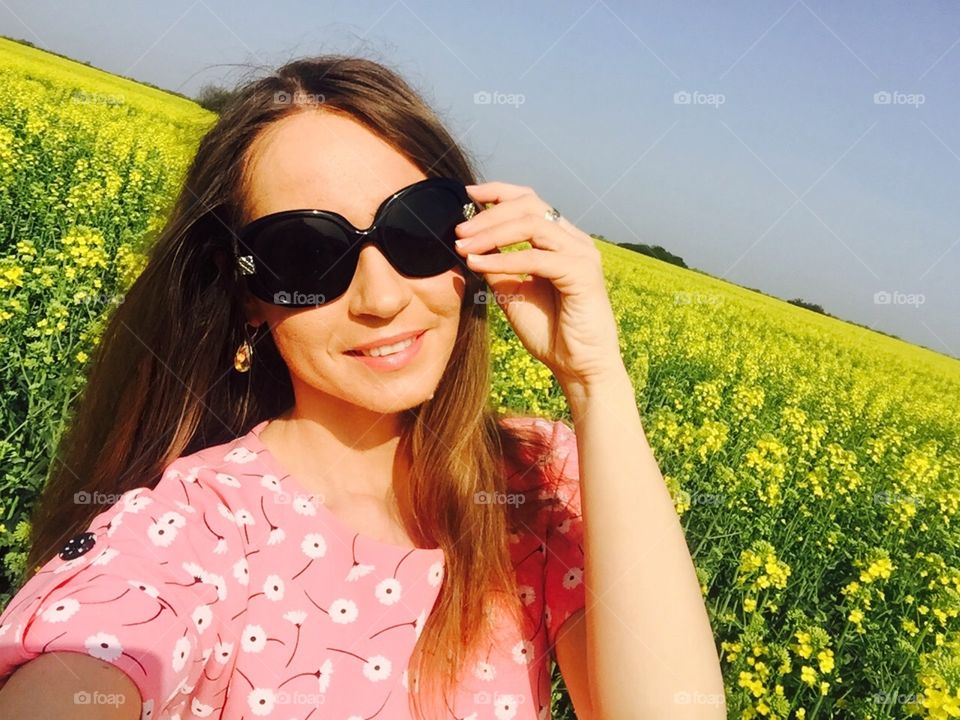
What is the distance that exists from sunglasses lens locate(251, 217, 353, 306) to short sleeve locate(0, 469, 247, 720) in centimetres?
40

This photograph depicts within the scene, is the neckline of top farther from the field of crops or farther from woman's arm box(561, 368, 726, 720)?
the field of crops

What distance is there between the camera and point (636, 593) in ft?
4.33

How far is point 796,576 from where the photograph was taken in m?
3.57

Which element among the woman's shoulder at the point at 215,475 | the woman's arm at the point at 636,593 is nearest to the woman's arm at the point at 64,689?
the woman's shoulder at the point at 215,475

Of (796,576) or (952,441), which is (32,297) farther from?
(952,441)

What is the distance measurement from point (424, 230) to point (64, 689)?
0.91 m

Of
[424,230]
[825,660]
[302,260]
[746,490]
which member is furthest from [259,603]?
[746,490]

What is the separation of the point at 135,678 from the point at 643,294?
47.6 ft

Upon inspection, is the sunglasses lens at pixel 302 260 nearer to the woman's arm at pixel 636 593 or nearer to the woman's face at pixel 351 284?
the woman's face at pixel 351 284

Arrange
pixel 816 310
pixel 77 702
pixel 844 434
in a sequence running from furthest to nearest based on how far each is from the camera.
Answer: pixel 816 310 < pixel 844 434 < pixel 77 702

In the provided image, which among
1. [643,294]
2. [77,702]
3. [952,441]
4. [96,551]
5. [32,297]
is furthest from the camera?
[643,294]

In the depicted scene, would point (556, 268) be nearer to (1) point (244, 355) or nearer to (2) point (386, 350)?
(2) point (386, 350)

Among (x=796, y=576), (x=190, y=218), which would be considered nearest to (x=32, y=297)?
(x=190, y=218)

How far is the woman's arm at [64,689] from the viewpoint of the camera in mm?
962
